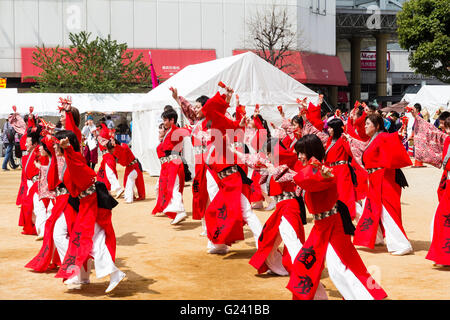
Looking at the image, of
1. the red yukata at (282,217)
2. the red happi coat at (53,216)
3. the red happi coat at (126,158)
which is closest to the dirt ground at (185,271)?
the red happi coat at (53,216)

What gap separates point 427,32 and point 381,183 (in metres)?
23.3

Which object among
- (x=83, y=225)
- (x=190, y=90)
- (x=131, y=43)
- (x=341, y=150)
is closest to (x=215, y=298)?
Answer: (x=83, y=225)

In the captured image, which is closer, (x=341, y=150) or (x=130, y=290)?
(x=130, y=290)

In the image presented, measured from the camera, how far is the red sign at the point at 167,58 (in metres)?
31.1

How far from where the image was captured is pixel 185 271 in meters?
6.50

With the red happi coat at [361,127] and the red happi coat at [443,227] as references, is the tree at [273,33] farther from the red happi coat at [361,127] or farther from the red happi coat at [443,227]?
the red happi coat at [443,227]

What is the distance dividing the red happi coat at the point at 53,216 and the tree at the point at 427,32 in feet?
81.6

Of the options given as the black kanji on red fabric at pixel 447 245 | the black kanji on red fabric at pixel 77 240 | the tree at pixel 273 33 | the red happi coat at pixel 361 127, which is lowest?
the black kanji on red fabric at pixel 447 245

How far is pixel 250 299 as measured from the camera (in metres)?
5.34

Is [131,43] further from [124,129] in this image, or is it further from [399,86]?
[399,86]

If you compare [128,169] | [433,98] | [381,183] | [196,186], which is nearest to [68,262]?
[196,186]

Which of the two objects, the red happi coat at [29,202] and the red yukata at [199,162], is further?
the red happi coat at [29,202]

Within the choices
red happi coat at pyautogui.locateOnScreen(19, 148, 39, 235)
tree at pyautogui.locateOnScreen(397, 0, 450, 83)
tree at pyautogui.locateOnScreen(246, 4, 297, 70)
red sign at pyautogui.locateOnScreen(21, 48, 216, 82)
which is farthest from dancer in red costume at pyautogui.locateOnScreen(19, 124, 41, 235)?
tree at pyautogui.locateOnScreen(246, 4, 297, 70)

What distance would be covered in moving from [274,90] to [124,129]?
10306mm
